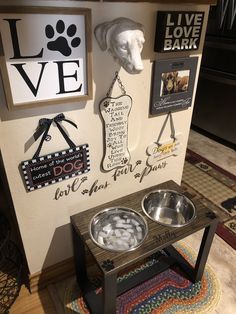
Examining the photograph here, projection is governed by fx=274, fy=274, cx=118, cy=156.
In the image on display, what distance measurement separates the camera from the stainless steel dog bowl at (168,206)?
1294 millimetres

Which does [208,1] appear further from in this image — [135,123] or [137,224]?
[137,224]

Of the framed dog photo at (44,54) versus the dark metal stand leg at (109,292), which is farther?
the dark metal stand leg at (109,292)

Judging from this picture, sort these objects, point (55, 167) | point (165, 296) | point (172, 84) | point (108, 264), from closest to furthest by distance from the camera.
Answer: point (108, 264)
point (55, 167)
point (172, 84)
point (165, 296)

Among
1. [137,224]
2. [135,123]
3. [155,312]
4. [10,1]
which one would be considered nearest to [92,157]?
[135,123]

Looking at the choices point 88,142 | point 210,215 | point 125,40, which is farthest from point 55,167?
point 210,215

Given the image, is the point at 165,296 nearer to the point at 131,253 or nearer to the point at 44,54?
the point at 131,253

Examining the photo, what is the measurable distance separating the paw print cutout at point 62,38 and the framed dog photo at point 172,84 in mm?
366

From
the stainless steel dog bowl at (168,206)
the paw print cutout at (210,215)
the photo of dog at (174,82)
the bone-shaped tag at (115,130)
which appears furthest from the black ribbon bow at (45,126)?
the paw print cutout at (210,215)

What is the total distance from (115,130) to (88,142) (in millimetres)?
127

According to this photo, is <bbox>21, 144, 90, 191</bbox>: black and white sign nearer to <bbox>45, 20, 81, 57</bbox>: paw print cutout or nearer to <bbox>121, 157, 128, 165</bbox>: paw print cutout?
<bbox>121, 157, 128, 165</bbox>: paw print cutout

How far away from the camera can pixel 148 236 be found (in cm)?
109

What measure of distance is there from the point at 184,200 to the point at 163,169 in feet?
0.78

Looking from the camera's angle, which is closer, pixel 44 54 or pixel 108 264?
pixel 44 54

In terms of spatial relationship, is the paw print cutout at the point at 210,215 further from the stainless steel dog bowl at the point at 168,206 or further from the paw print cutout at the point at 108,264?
the paw print cutout at the point at 108,264
